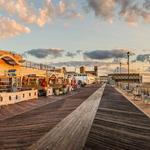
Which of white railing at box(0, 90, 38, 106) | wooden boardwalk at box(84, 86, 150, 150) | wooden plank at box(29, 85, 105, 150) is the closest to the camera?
wooden plank at box(29, 85, 105, 150)

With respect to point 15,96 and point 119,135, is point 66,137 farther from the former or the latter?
point 15,96

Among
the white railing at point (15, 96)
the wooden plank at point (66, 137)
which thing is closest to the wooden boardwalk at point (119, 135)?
the wooden plank at point (66, 137)

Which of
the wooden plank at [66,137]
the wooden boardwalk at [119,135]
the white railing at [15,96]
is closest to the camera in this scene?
the wooden plank at [66,137]

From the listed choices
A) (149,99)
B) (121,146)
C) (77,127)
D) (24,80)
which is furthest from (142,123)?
(24,80)

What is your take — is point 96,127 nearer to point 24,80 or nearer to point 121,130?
point 121,130

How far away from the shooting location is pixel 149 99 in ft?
134

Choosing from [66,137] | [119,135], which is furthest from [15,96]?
[66,137]

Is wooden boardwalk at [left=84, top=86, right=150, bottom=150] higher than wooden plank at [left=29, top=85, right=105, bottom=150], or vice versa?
wooden plank at [left=29, top=85, right=105, bottom=150]

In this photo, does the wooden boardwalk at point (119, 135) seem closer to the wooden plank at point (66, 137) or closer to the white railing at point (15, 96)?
the wooden plank at point (66, 137)

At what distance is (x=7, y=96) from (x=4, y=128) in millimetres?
15561

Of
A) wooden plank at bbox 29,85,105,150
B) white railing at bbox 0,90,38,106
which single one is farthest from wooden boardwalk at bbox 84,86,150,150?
white railing at bbox 0,90,38,106

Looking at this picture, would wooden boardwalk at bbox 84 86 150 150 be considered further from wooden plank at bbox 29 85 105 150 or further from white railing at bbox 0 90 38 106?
white railing at bbox 0 90 38 106

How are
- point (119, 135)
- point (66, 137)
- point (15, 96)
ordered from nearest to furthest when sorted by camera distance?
point (66, 137) < point (119, 135) < point (15, 96)

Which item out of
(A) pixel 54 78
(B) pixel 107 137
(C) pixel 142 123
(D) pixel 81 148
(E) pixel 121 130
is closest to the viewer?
(D) pixel 81 148
